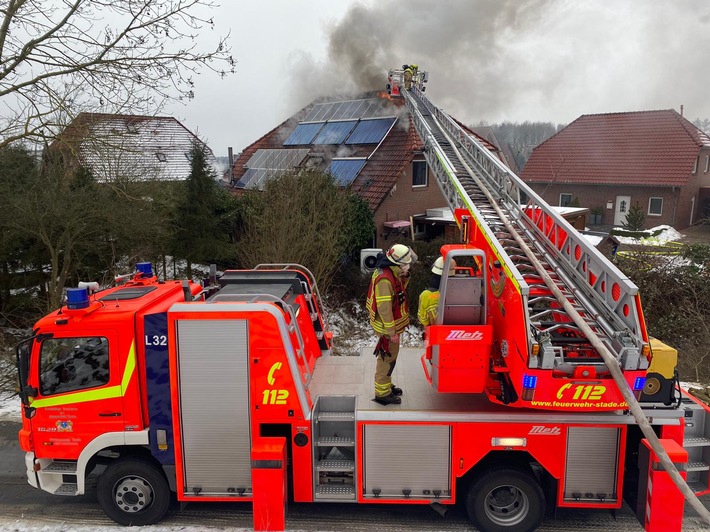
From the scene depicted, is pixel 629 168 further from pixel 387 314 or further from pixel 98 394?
pixel 98 394

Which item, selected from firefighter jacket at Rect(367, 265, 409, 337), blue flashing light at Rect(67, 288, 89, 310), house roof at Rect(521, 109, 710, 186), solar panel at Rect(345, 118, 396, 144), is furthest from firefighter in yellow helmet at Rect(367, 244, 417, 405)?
house roof at Rect(521, 109, 710, 186)

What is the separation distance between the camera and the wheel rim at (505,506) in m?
5.32

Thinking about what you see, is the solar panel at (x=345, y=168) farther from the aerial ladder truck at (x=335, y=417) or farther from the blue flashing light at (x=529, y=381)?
the blue flashing light at (x=529, y=381)

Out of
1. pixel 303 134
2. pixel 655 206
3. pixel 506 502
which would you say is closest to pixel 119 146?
pixel 506 502

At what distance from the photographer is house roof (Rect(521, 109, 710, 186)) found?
2752 cm

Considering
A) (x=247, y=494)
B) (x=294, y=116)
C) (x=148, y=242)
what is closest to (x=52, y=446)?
(x=247, y=494)

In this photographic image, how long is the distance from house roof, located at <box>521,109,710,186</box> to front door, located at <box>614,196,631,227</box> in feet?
3.51

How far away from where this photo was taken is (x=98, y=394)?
16.8 feet

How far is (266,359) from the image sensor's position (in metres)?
5.04

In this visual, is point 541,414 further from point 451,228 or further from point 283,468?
point 451,228

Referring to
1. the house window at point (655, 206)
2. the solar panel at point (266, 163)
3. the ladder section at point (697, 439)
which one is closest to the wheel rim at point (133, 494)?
the ladder section at point (697, 439)

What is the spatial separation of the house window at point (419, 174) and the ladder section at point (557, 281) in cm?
1008

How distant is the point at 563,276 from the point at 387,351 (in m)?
2.08

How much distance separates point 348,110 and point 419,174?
5064mm
